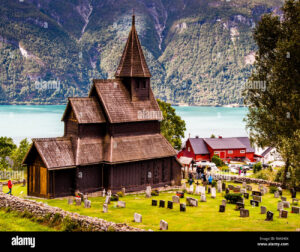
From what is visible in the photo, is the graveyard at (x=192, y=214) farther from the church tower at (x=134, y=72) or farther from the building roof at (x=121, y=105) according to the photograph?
the church tower at (x=134, y=72)

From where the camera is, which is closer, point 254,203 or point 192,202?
point 192,202

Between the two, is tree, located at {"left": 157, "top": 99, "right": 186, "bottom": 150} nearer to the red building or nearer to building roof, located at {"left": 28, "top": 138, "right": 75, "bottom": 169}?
the red building

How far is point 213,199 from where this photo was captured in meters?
35.0

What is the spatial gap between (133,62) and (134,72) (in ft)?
3.50

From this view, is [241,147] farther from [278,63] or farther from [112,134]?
[112,134]

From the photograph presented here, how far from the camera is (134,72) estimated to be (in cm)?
4081

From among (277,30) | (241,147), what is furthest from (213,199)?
(241,147)

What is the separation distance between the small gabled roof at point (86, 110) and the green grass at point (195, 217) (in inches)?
262

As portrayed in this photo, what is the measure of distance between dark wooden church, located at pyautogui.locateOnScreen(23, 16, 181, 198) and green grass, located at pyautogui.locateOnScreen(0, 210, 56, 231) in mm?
6761

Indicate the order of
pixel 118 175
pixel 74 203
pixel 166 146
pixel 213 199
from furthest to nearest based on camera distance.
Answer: pixel 166 146 < pixel 118 175 < pixel 213 199 < pixel 74 203

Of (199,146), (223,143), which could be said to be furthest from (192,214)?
(223,143)

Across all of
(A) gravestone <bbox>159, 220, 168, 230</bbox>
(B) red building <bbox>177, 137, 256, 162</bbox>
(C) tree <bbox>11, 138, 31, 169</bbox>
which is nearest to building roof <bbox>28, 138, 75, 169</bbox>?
(A) gravestone <bbox>159, 220, 168, 230</bbox>

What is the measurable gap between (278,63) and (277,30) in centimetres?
368

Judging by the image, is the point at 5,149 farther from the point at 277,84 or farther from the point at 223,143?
the point at 223,143
